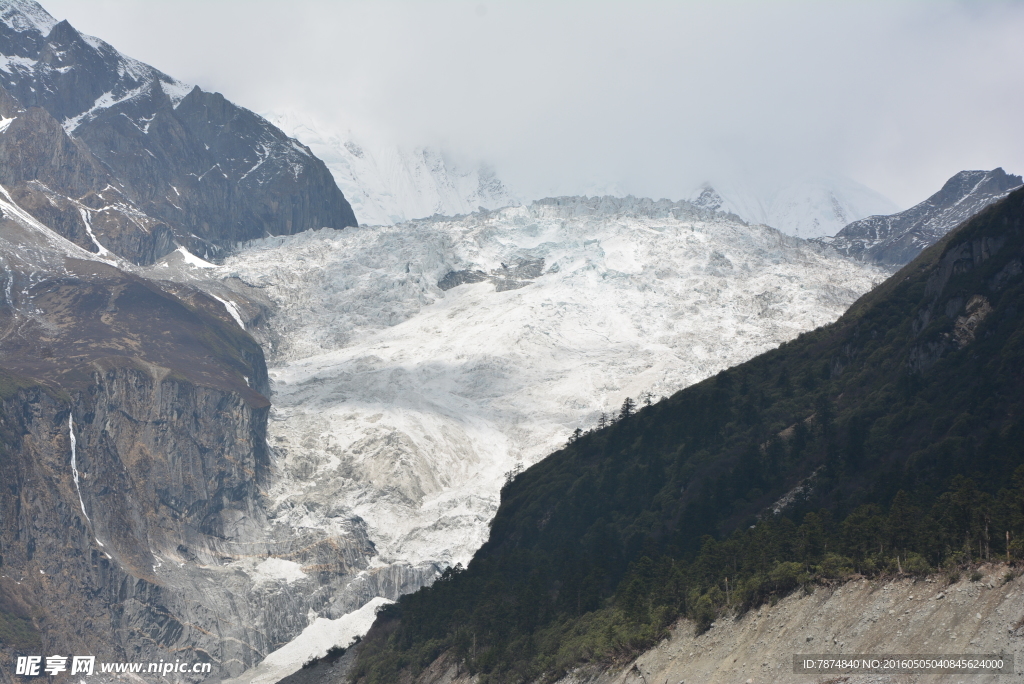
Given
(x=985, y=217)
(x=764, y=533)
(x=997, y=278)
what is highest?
(x=985, y=217)

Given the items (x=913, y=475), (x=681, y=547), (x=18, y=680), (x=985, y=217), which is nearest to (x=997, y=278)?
(x=985, y=217)

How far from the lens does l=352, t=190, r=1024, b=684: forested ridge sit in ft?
293

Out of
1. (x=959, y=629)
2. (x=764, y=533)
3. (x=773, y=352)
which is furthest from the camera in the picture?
(x=773, y=352)

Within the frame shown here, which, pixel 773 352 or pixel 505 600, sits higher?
pixel 773 352

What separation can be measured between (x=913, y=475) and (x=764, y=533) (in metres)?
15.6

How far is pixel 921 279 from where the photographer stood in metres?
162

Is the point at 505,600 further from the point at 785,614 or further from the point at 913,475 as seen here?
the point at 785,614

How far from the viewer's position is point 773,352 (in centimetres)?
17550

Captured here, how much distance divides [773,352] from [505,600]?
6464 centimetres

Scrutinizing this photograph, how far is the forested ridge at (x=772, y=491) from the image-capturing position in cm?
8925

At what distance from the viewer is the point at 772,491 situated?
127m

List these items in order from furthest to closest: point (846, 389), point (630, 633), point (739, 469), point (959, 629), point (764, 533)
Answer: point (846, 389)
point (739, 469)
point (764, 533)
point (630, 633)
point (959, 629)

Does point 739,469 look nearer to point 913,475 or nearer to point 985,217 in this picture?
point 913,475

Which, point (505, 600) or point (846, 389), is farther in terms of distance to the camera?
point (846, 389)
